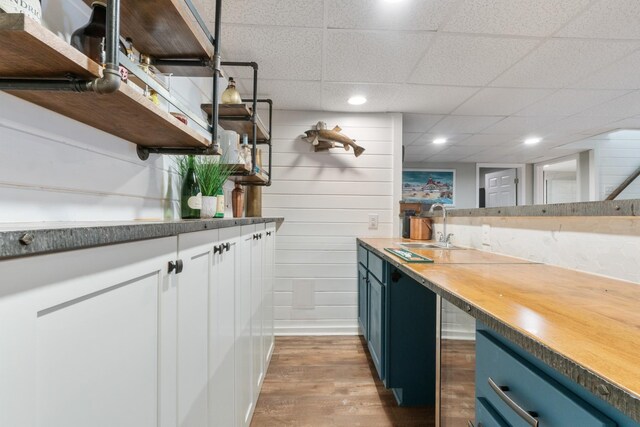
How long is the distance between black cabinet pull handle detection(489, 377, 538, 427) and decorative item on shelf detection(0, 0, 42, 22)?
1.15 m

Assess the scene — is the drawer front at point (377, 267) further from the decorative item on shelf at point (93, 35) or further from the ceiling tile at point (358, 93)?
the decorative item on shelf at point (93, 35)

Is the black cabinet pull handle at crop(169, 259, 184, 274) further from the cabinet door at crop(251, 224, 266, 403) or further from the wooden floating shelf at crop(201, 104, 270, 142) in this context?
the wooden floating shelf at crop(201, 104, 270, 142)

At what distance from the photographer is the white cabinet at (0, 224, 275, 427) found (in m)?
0.38

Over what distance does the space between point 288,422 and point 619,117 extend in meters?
4.28

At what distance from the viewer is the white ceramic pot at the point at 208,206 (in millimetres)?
1508

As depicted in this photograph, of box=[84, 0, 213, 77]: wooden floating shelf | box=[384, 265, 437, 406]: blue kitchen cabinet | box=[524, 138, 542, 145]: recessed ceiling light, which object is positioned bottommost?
box=[384, 265, 437, 406]: blue kitchen cabinet

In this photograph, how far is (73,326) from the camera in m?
0.46

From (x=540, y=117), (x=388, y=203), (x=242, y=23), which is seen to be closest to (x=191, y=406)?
(x=242, y=23)

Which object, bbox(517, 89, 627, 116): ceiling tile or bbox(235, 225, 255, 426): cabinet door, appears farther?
bbox(517, 89, 627, 116): ceiling tile

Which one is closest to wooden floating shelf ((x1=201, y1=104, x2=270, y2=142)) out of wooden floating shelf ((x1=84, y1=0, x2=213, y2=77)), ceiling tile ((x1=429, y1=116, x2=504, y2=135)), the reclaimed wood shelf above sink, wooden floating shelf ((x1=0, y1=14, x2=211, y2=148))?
the reclaimed wood shelf above sink

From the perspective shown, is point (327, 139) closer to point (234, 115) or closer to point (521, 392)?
point (234, 115)

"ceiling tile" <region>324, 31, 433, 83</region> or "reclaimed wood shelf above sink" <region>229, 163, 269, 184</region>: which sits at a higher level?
"ceiling tile" <region>324, 31, 433, 83</region>

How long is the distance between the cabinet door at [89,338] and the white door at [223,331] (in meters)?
0.30

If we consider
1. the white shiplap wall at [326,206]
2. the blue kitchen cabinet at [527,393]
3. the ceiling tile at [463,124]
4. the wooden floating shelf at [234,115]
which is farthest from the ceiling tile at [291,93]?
the blue kitchen cabinet at [527,393]
